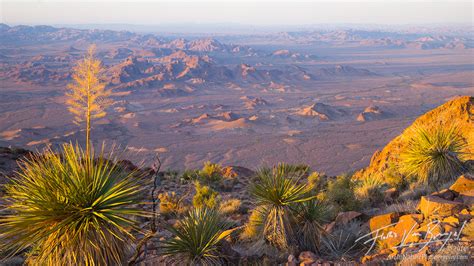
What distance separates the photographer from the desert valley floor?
56312 millimetres

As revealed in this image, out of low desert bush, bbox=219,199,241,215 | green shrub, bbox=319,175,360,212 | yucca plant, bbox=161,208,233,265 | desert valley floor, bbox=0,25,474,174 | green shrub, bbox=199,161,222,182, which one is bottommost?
desert valley floor, bbox=0,25,474,174

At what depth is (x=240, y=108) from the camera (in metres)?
89.8

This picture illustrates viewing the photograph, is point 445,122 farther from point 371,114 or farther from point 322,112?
point 371,114

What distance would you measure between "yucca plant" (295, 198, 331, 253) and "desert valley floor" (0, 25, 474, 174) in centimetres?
3748

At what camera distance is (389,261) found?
15.9 ft

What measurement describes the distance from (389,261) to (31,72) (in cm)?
13013

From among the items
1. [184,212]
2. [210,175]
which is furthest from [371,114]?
[184,212]

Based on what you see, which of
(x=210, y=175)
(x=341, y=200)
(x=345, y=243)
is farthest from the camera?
(x=210, y=175)

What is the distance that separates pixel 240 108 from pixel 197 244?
84.5 m

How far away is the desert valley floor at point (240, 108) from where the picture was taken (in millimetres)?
56312

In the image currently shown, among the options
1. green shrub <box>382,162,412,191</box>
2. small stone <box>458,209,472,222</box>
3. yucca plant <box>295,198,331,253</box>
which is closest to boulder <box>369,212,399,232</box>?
yucca plant <box>295,198,331,253</box>

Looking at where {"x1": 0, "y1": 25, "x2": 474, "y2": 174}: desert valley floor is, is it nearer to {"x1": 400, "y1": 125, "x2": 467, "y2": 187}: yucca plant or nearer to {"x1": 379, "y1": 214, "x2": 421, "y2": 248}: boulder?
{"x1": 400, "y1": 125, "x2": 467, "y2": 187}: yucca plant

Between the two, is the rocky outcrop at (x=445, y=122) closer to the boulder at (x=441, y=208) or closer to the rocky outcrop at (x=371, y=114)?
the boulder at (x=441, y=208)

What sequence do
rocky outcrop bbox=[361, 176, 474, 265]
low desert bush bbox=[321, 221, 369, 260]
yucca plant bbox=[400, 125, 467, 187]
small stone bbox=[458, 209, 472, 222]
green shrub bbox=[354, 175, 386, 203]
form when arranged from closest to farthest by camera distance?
rocky outcrop bbox=[361, 176, 474, 265] < small stone bbox=[458, 209, 472, 222] < low desert bush bbox=[321, 221, 369, 260] < yucca plant bbox=[400, 125, 467, 187] < green shrub bbox=[354, 175, 386, 203]
